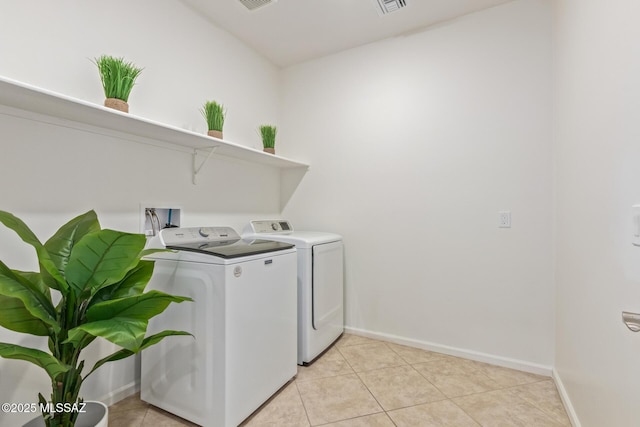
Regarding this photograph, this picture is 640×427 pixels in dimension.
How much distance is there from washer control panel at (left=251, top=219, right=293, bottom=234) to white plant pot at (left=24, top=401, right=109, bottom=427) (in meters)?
1.38

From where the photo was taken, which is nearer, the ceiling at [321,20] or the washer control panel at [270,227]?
the ceiling at [321,20]

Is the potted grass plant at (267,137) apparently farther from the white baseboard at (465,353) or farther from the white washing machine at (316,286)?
the white baseboard at (465,353)

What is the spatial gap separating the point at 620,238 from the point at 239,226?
231 cm

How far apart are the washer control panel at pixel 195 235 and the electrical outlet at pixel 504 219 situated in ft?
6.32

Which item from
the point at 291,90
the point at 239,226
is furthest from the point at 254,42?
the point at 239,226

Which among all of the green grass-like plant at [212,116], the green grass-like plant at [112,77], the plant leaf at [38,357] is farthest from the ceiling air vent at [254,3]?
the plant leaf at [38,357]

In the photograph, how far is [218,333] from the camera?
1421mm

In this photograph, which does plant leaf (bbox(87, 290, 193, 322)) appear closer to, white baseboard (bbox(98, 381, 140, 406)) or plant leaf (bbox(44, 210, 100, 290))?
plant leaf (bbox(44, 210, 100, 290))

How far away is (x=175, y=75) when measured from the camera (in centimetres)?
202

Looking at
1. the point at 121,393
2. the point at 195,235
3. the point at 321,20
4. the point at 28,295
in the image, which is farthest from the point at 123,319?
the point at 321,20

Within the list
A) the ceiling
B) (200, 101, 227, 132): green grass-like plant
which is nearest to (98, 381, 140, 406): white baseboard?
(200, 101, 227, 132): green grass-like plant

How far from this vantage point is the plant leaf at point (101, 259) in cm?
103

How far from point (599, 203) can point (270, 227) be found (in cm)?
207

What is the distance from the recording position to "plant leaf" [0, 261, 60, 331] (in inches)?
37.0
